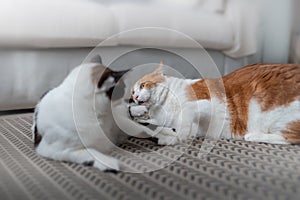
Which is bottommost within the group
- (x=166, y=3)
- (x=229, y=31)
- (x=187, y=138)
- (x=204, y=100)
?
(x=187, y=138)

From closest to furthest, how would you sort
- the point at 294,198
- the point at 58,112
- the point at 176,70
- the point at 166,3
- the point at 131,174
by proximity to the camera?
the point at 294,198 → the point at 131,174 → the point at 58,112 → the point at 176,70 → the point at 166,3

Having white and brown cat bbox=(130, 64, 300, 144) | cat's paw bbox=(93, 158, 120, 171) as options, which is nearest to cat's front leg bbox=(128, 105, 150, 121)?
white and brown cat bbox=(130, 64, 300, 144)

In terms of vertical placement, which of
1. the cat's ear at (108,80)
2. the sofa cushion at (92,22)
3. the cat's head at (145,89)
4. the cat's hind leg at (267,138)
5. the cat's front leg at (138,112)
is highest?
the sofa cushion at (92,22)

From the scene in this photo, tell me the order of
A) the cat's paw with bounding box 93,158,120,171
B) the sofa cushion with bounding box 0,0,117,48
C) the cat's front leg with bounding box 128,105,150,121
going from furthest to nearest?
the sofa cushion with bounding box 0,0,117,48 < the cat's front leg with bounding box 128,105,150,121 < the cat's paw with bounding box 93,158,120,171

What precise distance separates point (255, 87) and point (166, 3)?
86 cm

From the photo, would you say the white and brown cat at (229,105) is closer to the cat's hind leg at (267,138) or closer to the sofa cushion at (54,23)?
the cat's hind leg at (267,138)

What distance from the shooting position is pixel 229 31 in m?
2.04

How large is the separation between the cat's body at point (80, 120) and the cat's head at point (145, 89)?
0.25 m

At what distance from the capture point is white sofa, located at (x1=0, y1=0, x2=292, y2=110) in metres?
1.49

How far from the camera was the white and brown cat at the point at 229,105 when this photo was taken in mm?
1195

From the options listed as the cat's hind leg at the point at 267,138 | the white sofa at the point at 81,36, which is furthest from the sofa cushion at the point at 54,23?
the cat's hind leg at the point at 267,138

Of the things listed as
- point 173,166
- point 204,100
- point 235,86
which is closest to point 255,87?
point 235,86

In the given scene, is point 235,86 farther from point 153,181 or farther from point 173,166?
point 153,181

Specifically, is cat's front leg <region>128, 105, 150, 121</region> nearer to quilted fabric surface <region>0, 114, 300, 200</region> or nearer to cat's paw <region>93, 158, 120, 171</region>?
quilted fabric surface <region>0, 114, 300, 200</region>
